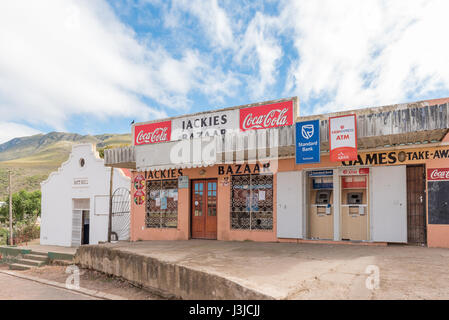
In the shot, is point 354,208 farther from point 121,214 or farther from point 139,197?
point 121,214

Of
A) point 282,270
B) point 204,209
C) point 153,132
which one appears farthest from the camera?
point 153,132

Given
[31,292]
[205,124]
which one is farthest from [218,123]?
[31,292]

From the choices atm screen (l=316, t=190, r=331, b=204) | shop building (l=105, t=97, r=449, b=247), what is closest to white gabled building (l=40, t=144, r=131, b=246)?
shop building (l=105, t=97, r=449, b=247)

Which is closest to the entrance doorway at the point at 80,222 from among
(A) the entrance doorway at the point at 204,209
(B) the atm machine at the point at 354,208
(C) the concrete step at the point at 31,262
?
(C) the concrete step at the point at 31,262

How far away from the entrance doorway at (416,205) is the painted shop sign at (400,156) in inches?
12.1

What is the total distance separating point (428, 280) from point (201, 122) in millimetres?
8841

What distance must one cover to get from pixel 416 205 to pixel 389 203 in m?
0.64

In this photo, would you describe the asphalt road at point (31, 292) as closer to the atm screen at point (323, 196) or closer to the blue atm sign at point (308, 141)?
the blue atm sign at point (308, 141)

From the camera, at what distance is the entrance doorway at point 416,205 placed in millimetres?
Result: 8688

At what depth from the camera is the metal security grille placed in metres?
15.4

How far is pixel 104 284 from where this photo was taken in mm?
8977
